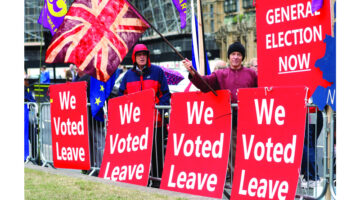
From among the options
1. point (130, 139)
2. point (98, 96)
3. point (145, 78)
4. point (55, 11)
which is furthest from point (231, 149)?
point (55, 11)

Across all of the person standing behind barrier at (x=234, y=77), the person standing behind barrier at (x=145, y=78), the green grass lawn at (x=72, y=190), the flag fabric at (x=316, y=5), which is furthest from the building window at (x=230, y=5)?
the flag fabric at (x=316, y=5)

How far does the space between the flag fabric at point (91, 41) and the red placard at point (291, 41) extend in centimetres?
200

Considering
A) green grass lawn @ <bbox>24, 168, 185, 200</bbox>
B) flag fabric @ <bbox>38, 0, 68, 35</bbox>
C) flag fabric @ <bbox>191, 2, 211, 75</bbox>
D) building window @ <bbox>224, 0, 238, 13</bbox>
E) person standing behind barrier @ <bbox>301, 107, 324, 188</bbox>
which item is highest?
building window @ <bbox>224, 0, 238, 13</bbox>

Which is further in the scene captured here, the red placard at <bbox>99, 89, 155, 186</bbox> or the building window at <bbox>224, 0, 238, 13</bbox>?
the building window at <bbox>224, 0, 238, 13</bbox>

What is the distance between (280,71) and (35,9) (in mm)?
99851

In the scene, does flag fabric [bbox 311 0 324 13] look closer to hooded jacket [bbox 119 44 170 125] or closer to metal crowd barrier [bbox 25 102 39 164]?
hooded jacket [bbox 119 44 170 125]

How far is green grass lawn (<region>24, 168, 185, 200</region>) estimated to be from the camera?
6.56 m

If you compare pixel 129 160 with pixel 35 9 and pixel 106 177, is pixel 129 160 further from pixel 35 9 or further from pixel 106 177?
pixel 35 9

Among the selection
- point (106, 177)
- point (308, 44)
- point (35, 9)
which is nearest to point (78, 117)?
point (106, 177)

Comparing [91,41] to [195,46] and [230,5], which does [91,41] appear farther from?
[230,5]

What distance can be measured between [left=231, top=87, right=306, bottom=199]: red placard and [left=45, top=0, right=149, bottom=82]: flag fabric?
2302mm

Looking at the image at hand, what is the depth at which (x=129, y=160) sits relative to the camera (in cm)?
801

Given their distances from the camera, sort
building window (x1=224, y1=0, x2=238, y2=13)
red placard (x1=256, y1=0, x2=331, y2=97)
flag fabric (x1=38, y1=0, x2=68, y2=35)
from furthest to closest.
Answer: building window (x1=224, y1=0, x2=238, y2=13) → flag fabric (x1=38, y1=0, x2=68, y2=35) → red placard (x1=256, y1=0, x2=331, y2=97)

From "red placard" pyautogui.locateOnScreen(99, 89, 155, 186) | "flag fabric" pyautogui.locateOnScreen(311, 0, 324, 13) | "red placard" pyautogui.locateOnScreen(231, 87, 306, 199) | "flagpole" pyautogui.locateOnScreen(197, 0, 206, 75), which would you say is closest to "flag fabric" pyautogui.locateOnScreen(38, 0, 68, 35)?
"red placard" pyautogui.locateOnScreen(99, 89, 155, 186)
